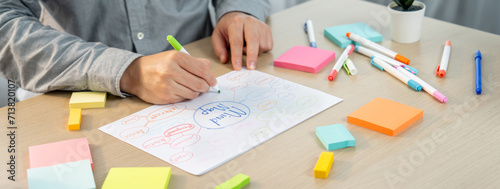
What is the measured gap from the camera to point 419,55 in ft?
3.02

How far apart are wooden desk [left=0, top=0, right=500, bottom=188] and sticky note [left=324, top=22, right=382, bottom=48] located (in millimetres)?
30

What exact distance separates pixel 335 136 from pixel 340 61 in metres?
0.28

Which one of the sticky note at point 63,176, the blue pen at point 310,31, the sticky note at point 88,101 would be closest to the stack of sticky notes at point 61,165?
the sticky note at point 63,176

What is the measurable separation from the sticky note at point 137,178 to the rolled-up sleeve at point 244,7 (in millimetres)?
584

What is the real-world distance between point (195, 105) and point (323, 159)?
27 centimetres

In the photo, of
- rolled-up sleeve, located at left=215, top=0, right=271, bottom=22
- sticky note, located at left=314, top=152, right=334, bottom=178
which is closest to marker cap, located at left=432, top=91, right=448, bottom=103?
sticky note, located at left=314, top=152, right=334, bottom=178

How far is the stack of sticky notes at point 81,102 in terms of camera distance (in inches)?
29.1

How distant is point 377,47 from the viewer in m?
0.95

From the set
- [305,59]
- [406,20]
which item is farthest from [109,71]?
[406,20]

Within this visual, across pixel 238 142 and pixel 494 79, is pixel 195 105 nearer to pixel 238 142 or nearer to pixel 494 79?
pixel 238 142

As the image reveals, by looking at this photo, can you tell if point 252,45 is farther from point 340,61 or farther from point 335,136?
point 335,136

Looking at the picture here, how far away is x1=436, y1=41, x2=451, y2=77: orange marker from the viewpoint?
0.82 m

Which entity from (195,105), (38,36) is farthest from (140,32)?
(195,105)

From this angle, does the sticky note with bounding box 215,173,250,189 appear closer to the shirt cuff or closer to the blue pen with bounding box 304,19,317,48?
the shirt cuff
